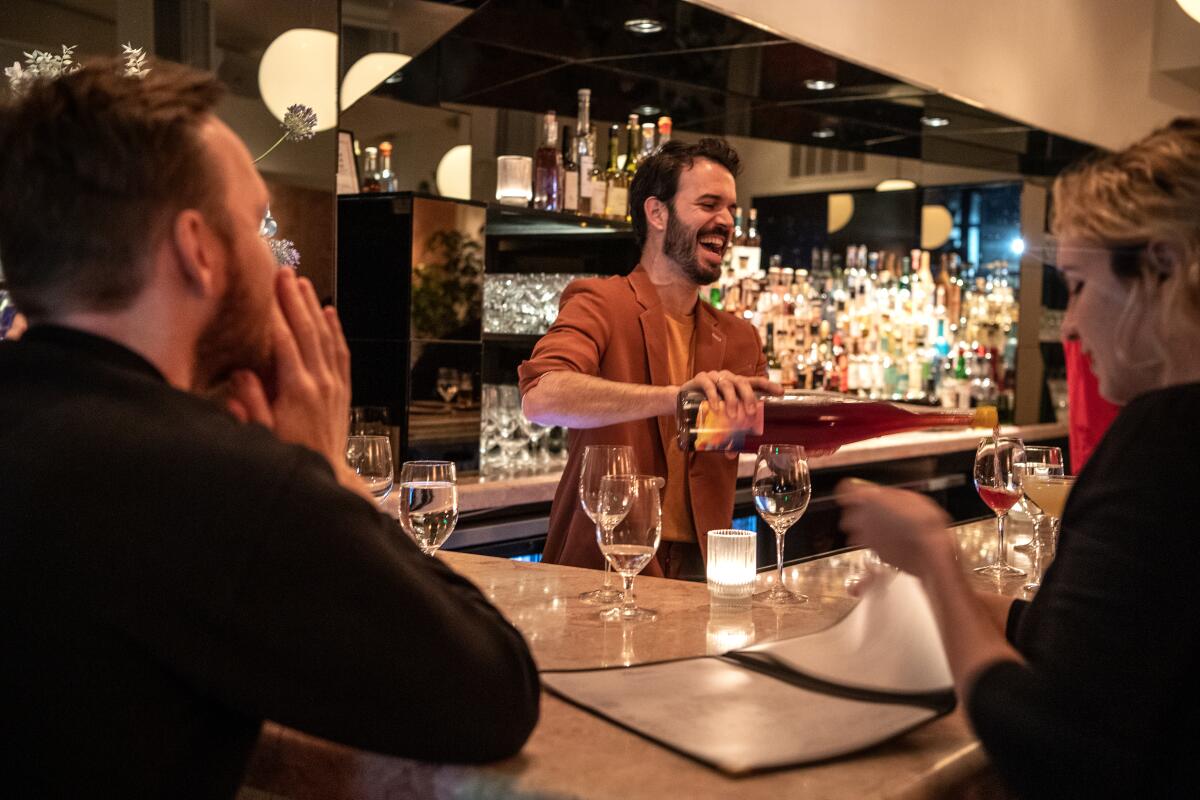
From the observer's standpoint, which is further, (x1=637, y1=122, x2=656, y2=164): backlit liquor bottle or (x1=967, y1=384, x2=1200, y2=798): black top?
(x1=637, y1=122, x2=656, y2=164): backlit liquor bottle

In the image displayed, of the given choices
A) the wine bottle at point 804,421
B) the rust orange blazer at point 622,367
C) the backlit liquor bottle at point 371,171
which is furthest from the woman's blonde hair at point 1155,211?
the backlit liquor bottle at point 371,171

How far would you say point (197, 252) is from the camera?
1020 millimetres

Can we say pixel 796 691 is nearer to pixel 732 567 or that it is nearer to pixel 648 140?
pixel 732 567

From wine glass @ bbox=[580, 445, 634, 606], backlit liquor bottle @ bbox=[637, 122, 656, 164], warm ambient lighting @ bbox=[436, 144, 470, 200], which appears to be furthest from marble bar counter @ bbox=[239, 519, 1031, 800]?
warm ambient lighting @ bbox=[436, 144, 470, 200]

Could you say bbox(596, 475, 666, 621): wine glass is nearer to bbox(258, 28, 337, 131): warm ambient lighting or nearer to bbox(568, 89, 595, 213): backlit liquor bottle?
bbox(258, 28, 337, 131): warm ambient lighting

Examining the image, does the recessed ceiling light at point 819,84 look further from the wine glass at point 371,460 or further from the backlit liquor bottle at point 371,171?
the wine glass at point 371,460

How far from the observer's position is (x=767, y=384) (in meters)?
2.16

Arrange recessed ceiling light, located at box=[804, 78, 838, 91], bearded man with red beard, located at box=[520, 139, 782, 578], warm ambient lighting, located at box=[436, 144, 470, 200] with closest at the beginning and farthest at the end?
bearded man with red beard, located at box=[520, 139, 782, 578]
recessed ceiling light, located at box=[804, 78, 838, 91]
warm ambient lighting, located at box=[436, 144, 470, 200]

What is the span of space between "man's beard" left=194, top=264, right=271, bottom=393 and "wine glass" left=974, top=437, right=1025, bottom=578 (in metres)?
1.41

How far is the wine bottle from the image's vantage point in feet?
7.09

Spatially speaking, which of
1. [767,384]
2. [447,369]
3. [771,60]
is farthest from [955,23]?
[767,384]

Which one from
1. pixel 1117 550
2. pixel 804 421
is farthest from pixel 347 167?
pixel 1117 550

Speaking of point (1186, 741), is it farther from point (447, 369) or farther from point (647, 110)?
point (647, 110)

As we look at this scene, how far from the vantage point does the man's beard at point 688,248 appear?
290 centimetres
